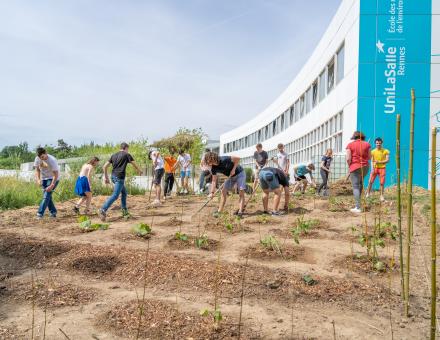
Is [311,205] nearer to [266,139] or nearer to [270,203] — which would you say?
[270,203]

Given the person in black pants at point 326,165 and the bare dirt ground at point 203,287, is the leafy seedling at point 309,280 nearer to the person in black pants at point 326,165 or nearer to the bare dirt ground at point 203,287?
the bare dirt ground at point 203,287

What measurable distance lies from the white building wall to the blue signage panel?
1.03 ft

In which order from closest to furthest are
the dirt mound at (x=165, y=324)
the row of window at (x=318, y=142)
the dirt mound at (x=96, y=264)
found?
the dirt mound at (x=165, y=324), the dirt mound at (x=96, y=264), the row of window at (x=318, y=142)

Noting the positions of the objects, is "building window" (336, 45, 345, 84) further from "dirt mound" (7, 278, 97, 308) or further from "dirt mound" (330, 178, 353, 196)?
"dirt mound" (7, 278, 97, 308)

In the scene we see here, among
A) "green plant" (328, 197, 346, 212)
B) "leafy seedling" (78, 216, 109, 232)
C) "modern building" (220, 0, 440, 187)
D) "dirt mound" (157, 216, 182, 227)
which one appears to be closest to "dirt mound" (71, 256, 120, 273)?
"leafy seedling" (78, 216, 109, 232)

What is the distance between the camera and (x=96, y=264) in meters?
4.52

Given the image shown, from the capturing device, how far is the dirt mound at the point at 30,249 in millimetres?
4977

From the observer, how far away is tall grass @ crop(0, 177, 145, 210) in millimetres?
11836

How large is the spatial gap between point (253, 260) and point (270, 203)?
5.19 metres

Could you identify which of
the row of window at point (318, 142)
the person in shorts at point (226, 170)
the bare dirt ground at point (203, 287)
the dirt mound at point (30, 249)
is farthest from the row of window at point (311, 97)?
the dirt mound at point (30, 249)

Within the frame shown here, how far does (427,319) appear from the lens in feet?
10.3

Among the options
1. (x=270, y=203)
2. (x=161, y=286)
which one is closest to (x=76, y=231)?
(x=161, y=286)

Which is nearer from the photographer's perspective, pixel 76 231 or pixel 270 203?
pixel 76 231

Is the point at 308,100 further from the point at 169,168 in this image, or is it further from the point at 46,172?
the point at 46,172
